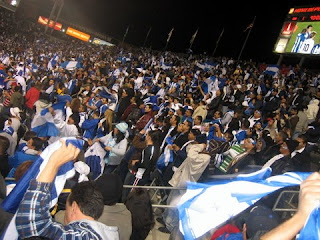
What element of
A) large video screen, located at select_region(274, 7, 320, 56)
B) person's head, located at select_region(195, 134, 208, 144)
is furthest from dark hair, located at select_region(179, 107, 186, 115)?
large video screen, located at select_region(274, 7, 320, 56)

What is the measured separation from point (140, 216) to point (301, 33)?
70.7 ft

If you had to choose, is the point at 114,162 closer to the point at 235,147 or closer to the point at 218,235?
the point at 235,147

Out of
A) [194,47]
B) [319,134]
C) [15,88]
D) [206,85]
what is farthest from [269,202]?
[194,47]

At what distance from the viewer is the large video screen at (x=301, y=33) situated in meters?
21.1

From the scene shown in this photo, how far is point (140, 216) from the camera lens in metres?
4.30

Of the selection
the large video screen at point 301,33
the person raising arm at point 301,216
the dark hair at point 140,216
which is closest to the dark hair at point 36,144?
the dark hair at point 140,216

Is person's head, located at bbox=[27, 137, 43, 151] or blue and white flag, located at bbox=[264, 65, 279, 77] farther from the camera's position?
blue and white flag, located at bbox=[264, 65, 279, 77]

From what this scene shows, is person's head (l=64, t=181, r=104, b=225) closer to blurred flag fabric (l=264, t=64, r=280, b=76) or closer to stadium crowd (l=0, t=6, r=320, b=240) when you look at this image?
stadium crowd (l=0, t=6, r=320, b=240)

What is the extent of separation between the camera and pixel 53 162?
84.2 inches

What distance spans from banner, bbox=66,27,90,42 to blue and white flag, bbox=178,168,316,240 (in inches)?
2644

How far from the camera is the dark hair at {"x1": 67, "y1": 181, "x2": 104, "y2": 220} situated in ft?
7.63

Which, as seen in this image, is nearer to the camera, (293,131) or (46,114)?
(46,114)

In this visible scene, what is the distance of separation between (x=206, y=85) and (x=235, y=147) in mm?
7860

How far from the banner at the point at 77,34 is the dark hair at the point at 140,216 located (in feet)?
214
